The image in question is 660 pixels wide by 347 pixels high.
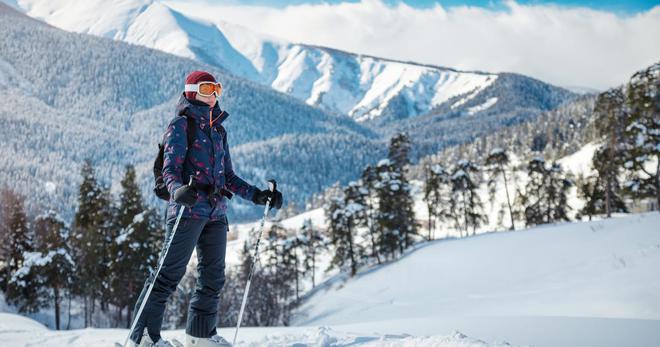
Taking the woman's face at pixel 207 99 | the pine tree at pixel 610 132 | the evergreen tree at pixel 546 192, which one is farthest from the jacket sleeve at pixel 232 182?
the evergreen tree at pixel 546 192

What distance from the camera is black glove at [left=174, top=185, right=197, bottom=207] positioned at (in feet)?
13.6

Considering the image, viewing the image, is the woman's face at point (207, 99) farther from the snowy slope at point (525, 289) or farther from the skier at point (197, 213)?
the snowy slope at point (525, 289)

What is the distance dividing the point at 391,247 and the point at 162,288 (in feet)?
120

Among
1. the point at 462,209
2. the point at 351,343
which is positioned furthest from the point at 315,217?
the point at 351,343

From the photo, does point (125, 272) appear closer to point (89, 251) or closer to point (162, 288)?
point (89, 251)

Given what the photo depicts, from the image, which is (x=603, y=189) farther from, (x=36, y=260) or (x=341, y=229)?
(x=36, y=260)

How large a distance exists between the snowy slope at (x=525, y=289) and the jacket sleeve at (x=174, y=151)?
3.76m

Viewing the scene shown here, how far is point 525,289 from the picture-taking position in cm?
1897

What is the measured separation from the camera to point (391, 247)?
40125 mm

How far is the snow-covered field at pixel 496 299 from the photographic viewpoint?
5.62m

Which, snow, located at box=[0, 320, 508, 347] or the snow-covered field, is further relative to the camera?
the snow-covered field

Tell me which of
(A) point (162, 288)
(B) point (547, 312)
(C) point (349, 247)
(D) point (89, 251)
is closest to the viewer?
(A) point (162, 288)

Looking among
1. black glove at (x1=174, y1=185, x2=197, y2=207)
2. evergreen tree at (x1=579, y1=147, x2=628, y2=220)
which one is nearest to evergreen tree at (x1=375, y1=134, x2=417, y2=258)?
evergreen tree at (x1=579, y1=147, x2=628, y2=220)

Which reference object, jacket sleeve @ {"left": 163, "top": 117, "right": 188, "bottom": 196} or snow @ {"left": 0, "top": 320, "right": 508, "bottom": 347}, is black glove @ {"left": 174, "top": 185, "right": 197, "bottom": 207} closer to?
jacket sleeve @ {"left": 163, "top": 117, "right": 188, "bottom": 196}
